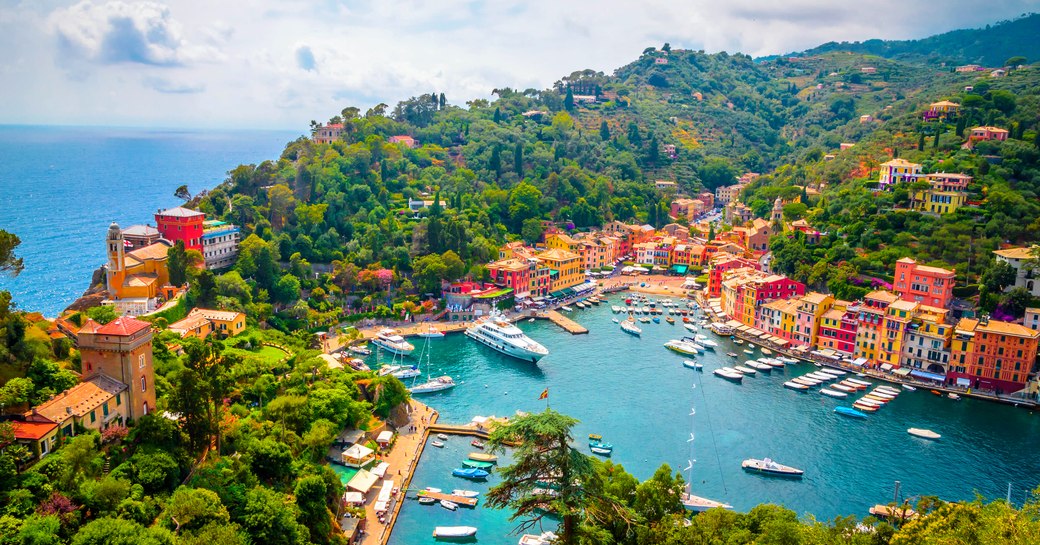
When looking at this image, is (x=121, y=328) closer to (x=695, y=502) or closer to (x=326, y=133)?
(x=695, y=502)

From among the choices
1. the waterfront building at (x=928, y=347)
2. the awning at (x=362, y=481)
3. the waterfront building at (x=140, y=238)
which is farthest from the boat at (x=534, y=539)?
the waterfront building at (x=140, y=238)

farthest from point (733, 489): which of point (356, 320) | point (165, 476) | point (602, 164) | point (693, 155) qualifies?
point (693, 155)

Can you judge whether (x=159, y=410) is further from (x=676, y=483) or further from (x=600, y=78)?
(x=600, y=78)

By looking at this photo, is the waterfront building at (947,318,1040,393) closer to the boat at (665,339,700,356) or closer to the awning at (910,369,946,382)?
the awning at (910,369,946,382)

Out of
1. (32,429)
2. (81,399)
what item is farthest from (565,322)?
(32,429)

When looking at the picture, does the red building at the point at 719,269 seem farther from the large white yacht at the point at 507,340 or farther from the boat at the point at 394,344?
the boat at the point at 394,344

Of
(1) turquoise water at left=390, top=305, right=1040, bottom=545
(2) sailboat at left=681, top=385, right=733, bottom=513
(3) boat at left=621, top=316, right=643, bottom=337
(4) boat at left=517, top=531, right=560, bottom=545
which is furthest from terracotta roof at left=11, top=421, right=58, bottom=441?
(3) boat at left=621, top=316, right=643, bottom=337
